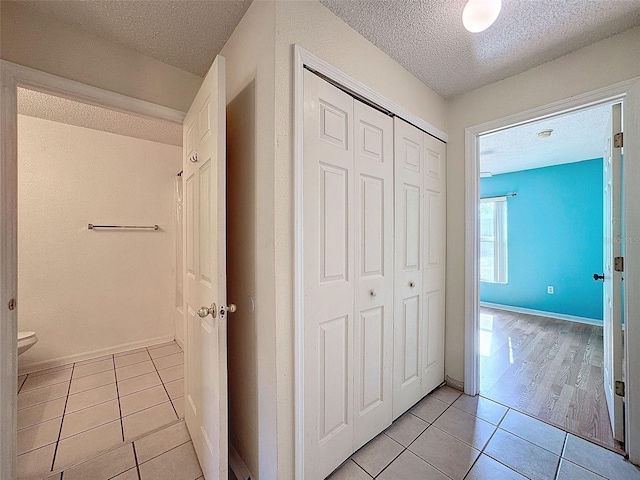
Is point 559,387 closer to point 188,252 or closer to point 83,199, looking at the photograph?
point 188,252

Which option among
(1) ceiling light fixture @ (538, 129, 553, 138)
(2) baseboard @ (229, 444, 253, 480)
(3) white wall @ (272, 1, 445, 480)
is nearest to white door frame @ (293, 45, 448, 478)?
(3) white wall @ (272, 1, 445, 480)

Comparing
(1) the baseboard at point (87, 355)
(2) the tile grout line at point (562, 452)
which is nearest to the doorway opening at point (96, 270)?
(1) the baseboard at point (87, 355)

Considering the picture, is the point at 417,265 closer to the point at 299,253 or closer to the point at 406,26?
the point at 299,253

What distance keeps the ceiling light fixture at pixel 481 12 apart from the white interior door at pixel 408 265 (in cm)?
59

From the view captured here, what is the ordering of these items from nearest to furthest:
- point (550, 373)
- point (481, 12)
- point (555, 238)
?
point (481, 12) → point (550, 373) → point (555, 238)

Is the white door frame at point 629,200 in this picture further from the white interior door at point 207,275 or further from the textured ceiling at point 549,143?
the white interior door at point 207,275

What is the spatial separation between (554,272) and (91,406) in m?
5.70

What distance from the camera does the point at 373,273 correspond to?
4.99 feet

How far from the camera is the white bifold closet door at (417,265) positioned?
1696mm

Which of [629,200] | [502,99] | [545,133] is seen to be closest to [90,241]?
[502,99]

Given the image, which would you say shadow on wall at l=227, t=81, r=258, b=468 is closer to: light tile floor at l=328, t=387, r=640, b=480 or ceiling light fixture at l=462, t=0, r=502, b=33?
light tile floor at l=328, t=387, r=640, b=480

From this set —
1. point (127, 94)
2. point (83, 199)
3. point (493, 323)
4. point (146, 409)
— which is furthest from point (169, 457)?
point (493, 323)

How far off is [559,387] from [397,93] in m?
2.61

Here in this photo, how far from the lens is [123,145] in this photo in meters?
2.84
